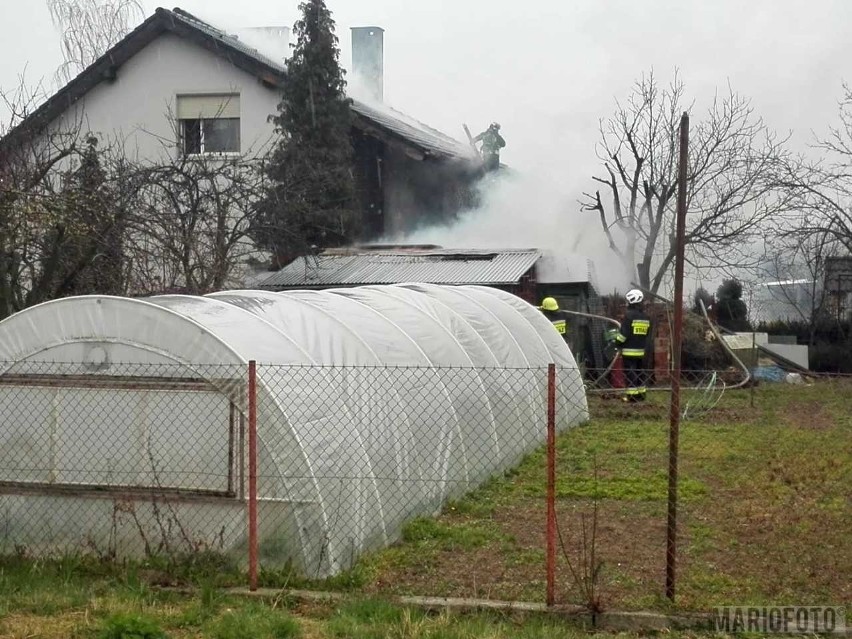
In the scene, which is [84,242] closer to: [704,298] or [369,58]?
[704,298]

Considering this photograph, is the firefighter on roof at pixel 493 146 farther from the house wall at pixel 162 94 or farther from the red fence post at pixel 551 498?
the red fence post at pixel 551 498

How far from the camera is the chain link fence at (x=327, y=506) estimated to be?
6547 millimetres

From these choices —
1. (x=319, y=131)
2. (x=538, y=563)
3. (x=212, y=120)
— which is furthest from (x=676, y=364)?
(x=212, y=120)

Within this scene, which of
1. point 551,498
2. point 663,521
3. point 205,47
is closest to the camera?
point 551,498

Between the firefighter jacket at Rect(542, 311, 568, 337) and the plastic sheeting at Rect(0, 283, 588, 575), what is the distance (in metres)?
6.26

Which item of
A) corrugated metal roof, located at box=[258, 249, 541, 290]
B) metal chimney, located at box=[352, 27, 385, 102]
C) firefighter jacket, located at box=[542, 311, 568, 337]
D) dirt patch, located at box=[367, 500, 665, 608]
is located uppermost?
metal chimney, located at box=[352, 27, 385, 102]

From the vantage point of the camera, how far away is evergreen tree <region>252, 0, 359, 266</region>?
65.7 feet

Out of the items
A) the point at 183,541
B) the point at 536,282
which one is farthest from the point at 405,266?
the point at 183,541

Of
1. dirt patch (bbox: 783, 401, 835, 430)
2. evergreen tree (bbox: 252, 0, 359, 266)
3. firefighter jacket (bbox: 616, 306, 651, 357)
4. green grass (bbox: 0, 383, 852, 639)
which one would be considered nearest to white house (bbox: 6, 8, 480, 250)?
evergreen tree (bbox: 252, 0, 359, 266)

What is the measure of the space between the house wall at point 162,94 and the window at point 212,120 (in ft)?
0.60

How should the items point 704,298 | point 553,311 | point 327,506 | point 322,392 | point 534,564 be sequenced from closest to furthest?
point 327,506 → point 534,564 → point 322,392 → point 553,311 → point 704,298

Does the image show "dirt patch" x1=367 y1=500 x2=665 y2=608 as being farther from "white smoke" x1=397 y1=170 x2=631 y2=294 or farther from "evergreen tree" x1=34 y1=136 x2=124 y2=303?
"white smoke" x1=397 y1=170 x2=631 y2=294

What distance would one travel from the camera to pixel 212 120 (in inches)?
930

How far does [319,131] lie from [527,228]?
16.9ft
